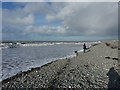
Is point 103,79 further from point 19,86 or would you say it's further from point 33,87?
point 19,86

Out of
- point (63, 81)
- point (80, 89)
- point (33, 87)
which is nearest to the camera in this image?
point (80, 89)

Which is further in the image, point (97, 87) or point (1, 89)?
point (1, 89)

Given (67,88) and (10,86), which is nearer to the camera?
(67,88)

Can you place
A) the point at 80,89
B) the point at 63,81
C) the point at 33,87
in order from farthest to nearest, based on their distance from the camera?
the point at 63,81
the point at 33,87
the point at 80,89

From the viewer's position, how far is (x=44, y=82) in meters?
9.73

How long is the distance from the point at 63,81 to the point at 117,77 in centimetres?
396

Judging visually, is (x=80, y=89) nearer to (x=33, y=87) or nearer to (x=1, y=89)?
(x=33, y=87)

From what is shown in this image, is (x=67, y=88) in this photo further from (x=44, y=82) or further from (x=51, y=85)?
(x=44, y=82)

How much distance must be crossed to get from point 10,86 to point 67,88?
4146mm

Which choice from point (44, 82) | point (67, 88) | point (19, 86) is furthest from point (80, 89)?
point (19, 86)

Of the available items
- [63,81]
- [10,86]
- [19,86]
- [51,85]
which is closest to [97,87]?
[63,81]

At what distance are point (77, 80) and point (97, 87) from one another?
156cm

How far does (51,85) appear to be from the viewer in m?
9.12

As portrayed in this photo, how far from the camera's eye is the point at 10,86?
9602 mm
